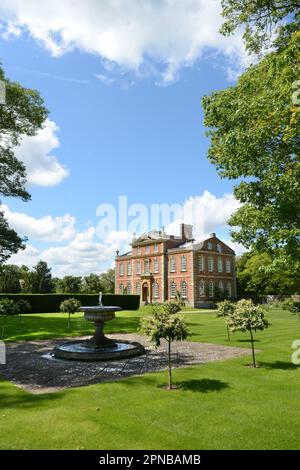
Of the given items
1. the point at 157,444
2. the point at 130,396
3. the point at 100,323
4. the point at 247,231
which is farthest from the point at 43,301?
the point at 157,444

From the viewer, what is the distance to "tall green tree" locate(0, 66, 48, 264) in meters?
24.8

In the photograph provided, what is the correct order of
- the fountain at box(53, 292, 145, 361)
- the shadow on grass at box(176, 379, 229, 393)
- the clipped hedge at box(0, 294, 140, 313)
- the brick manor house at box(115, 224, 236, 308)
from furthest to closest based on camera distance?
1. the brick manor house at box(115, 224, 236, 308)
2. the clipped hedge at box(0, 294, 140, 313)
3. the fountain at box(53, 292, 145, 361)
4. the shadow on grass at box(176, 379, 229, 393)

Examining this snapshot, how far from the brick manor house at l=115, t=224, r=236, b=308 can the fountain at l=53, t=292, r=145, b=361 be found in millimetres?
40844

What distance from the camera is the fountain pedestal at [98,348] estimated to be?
13469 mm

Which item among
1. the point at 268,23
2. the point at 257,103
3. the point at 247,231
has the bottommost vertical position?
Result: the point at 247,231

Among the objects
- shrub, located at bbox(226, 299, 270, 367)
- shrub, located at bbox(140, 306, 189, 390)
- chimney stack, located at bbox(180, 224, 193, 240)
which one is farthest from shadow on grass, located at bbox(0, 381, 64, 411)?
chimney stack, located at bbox(180, 224, 193, 240)

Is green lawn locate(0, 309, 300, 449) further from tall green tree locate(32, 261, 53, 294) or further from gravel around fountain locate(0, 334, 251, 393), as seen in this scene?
tall green tree locate(32, 261, 53, 294)

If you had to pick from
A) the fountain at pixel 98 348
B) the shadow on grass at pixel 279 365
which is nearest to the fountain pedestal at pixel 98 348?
the fountain at pixel 98 348

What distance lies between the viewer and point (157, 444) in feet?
19.5

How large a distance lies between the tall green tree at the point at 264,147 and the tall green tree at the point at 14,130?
51.5 ft

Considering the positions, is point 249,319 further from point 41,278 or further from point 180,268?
point 41,278

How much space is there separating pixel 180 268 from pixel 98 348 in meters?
43.8
